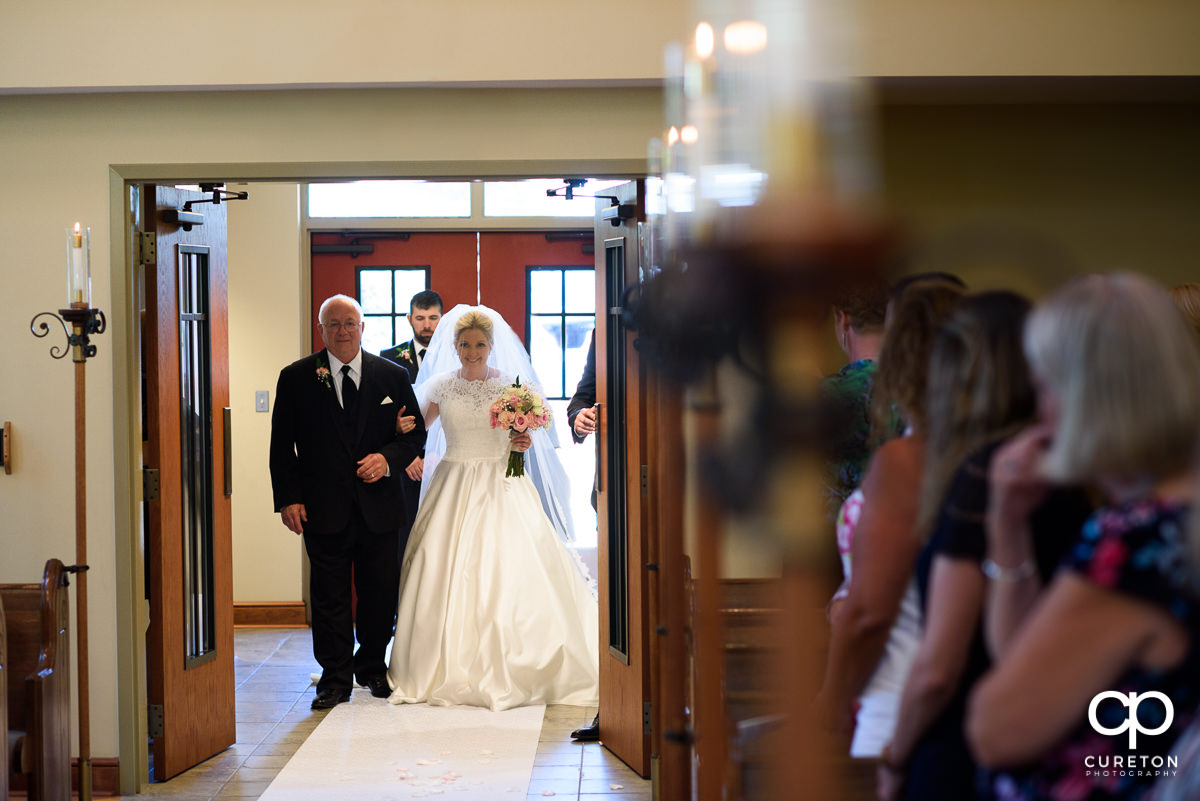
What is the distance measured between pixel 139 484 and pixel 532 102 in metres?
2.05

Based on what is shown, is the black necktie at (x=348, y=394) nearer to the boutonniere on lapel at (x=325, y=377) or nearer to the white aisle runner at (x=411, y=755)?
the boutonniere on lapel at (x=325, y=377)

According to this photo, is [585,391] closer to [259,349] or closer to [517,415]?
[517,415]

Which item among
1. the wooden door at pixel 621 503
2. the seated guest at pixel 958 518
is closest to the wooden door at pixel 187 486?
the wooden door at pixel 621 503

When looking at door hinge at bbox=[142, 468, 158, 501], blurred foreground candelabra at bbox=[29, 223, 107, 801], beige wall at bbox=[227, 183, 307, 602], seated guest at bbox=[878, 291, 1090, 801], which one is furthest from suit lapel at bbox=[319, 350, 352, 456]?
seated guest at bbox=[878, 291, 1090, 801]

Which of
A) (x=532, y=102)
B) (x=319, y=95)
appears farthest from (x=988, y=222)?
(x=319, y=95)

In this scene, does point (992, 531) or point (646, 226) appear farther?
point (646, 226)

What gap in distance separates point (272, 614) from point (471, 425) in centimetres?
216

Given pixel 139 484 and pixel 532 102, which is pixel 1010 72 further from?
pixel 139 484

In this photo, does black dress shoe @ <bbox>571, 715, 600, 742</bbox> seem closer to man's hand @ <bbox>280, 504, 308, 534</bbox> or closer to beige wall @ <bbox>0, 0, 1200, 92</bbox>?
man's hand @ <bbox>280, 504, 308, 534</bbox>

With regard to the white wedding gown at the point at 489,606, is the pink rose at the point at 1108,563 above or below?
above

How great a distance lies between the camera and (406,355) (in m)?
6.82

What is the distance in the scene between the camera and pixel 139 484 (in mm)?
4371

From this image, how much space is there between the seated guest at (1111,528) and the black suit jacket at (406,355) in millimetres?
5714

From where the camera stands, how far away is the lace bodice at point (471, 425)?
19.9 ft
